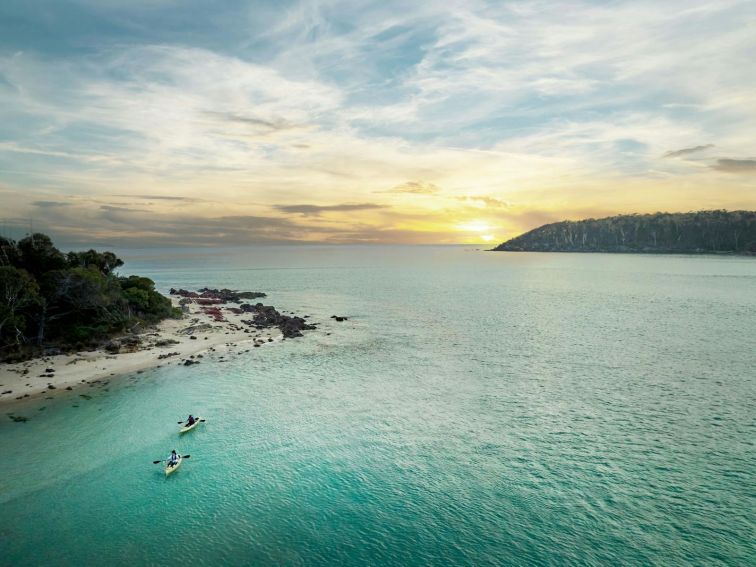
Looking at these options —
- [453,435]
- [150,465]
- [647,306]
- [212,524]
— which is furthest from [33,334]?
[647,306]

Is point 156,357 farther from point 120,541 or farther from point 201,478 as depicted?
point 120,541

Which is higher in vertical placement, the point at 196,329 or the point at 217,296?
the point at 217,296

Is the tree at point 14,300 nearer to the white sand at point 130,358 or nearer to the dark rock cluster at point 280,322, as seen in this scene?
the white sand at point 130,358

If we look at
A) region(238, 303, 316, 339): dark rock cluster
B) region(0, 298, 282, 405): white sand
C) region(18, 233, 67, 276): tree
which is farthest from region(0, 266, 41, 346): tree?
region(238, 303, 316, 339): dark rock cluster

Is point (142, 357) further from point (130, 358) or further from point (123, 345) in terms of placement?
point (123, 345)

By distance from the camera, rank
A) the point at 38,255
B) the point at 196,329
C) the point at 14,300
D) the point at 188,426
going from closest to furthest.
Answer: the point at 188,426 < the point at 14,300 < the point at 38,255 < the point at 196,329

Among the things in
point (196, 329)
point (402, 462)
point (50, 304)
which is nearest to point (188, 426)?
point (402, 462)

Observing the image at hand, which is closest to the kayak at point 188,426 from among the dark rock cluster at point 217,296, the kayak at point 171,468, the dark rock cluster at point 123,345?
the kayak at point 171,468
